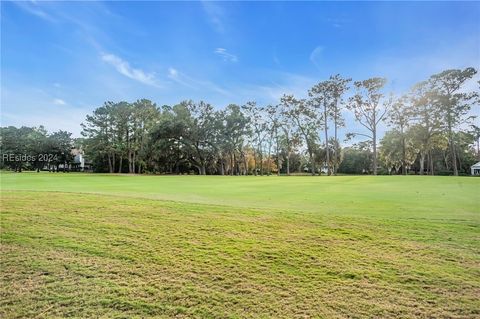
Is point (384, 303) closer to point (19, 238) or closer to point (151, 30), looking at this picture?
point (19, 238)

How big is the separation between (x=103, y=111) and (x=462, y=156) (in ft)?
242

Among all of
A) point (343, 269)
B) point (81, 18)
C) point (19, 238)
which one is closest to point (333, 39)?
point (81, 18)

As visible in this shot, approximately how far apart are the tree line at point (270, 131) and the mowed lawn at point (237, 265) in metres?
42.2

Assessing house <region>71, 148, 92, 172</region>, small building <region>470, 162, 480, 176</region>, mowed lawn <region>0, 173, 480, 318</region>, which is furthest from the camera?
house <region>71, 148, 92, 172</region>

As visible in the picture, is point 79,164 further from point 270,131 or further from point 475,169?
point 475,169

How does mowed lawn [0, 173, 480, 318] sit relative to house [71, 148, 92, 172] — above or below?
below

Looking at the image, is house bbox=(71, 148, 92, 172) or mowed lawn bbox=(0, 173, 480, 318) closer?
mowed lawn bbox=(0, 173, 480, 318)

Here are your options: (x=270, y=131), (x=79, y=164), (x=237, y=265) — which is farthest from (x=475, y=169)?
(x=79, y=164)

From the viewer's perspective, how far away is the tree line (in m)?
43.6

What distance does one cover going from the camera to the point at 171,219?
7.02 meters

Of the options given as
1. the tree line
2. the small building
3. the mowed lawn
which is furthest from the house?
the small building

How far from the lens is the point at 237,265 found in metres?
4.68

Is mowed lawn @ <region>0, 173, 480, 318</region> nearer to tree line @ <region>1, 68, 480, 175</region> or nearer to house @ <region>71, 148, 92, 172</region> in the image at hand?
tree line @ <region>1, 68, 480, 175</region>

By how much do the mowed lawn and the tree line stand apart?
139ft
